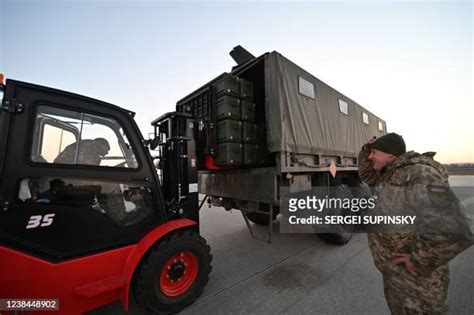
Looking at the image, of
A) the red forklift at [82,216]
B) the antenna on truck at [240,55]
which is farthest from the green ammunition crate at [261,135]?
the red forklift at [82,216]

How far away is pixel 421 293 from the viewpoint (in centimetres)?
146

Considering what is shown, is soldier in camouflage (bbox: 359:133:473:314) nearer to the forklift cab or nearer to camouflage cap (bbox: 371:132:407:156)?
camouflage cap (bbox: 371:132:407:156)

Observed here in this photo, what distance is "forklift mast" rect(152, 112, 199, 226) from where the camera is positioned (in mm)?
2727

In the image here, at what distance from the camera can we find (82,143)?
1953 millimetres

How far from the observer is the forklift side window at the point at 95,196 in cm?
169

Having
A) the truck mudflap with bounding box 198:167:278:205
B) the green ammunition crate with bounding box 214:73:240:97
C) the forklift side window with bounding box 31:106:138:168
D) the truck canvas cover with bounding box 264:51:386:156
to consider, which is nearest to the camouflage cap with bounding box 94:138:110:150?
the forklift side window with bounding box 31:106:138:168

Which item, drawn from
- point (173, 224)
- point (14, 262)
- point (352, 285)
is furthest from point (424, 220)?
point (14, 262)

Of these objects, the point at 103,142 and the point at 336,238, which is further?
the point at 336,238

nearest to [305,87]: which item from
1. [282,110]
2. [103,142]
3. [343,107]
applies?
[282,110]

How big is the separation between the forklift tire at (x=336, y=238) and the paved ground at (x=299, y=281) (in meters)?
0.10

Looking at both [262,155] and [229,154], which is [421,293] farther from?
[262,155]

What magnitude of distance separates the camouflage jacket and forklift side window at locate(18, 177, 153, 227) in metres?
2.29

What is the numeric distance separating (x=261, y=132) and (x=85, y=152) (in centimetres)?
242

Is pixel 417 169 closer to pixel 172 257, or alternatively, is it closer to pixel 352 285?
pixel 352 285
